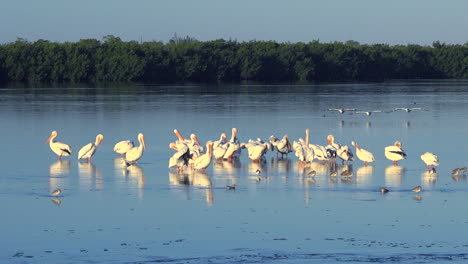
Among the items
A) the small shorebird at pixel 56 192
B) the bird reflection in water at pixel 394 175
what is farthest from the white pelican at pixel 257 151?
the small shorebird at pixel 56 192

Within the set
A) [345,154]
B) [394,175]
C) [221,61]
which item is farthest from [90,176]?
[221,61]

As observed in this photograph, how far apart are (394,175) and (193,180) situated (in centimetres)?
270

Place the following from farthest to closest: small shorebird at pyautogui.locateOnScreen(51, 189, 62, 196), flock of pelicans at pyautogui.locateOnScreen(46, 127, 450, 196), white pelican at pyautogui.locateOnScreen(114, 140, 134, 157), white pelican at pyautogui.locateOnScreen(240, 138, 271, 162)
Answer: white pelican at pyautogui.locateOnScreen(114, 140, 134, 157) < white pelican at pyautogui.locateOnScreen(240, 138, 271, 162) < flock of pelicans at pyautogui.locateOnScreen(46, 127, 450, 196) < small shorebird at pyautogui.locateOnScreen(51, 189, 62, 196)

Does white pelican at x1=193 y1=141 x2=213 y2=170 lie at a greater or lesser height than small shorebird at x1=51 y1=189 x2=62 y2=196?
greater

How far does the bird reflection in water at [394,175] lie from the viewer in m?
12.9

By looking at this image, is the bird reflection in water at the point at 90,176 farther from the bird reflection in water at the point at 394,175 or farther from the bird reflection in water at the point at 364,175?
the bird reflection in water at the point at 394,175

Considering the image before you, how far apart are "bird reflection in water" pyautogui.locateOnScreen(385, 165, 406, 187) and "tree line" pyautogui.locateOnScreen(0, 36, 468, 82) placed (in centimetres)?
5463

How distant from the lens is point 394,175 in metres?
13.8

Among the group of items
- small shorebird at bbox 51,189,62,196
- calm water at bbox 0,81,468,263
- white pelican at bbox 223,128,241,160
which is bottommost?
calm water at bbox 0,81,468,263

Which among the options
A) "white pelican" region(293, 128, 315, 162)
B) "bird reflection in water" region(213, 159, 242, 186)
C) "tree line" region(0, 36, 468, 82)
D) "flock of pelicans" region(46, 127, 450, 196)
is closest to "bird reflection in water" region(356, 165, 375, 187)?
"flock of pelicans" region(46, 127, 450, 196)

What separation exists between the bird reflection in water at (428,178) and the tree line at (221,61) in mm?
55503

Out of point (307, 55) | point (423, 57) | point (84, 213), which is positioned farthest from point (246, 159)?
point (423, 57)

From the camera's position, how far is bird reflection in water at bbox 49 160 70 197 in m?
12.7

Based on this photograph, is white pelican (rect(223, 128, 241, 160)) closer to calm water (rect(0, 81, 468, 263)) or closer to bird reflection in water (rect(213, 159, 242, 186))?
bird reflection in water (rect(213, 159, 242, 186))
